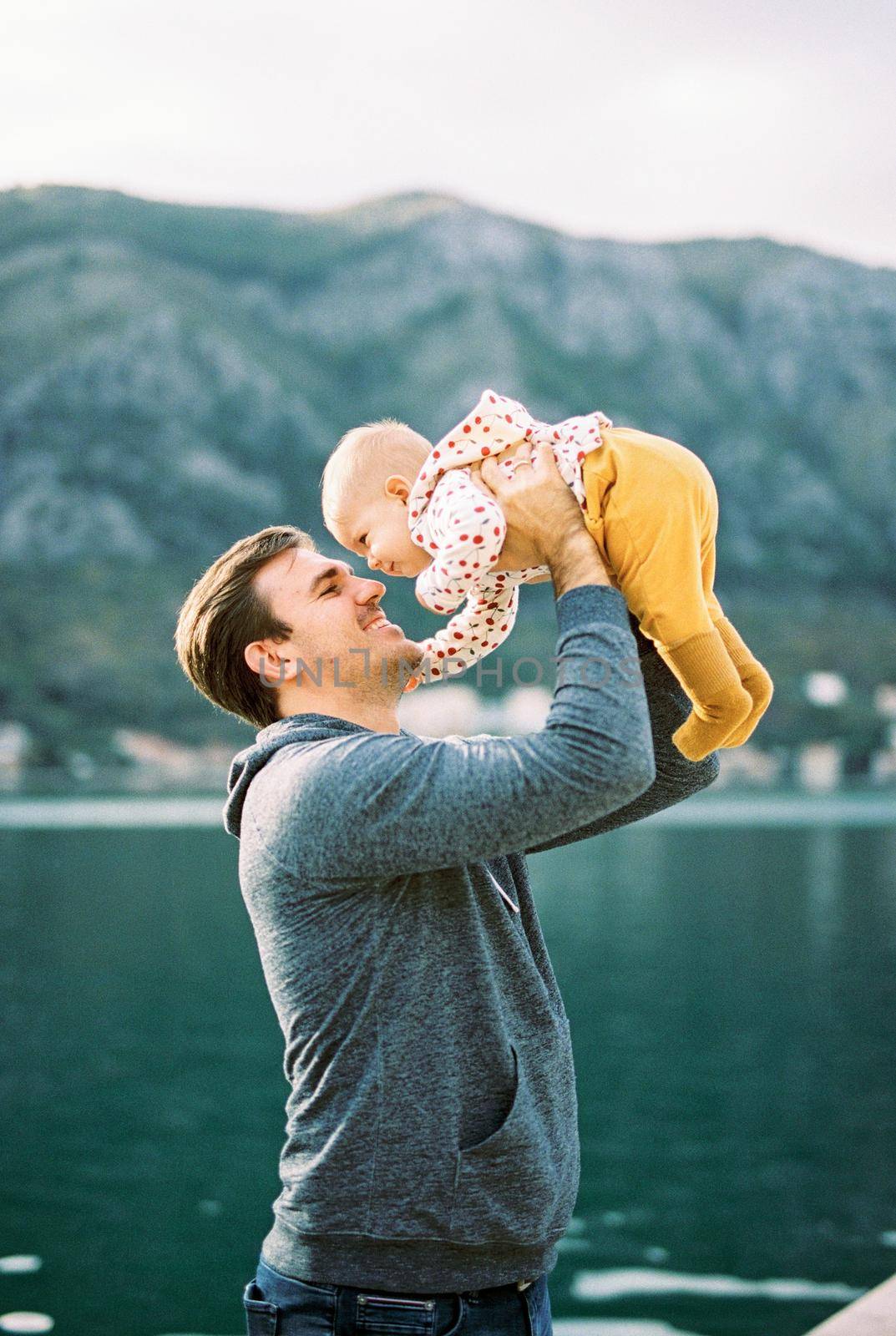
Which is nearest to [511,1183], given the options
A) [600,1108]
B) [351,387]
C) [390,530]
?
A: [390,530]

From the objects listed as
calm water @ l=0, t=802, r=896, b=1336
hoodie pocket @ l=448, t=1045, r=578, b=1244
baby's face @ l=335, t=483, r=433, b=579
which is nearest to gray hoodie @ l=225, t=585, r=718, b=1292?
hoodie pocket @ l=448, t=1045, r=578, b=1244

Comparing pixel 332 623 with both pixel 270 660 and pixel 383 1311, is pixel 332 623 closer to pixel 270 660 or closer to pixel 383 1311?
pixel 270 660

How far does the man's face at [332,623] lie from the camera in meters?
1.67

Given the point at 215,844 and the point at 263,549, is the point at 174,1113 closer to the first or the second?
the point at 263,549

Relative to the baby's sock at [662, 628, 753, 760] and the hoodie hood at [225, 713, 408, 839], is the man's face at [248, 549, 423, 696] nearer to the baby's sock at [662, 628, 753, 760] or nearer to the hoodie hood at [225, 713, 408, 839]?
the hoodie hood at [225, 713, 408, 839]

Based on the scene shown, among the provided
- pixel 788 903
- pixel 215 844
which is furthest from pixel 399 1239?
pixel 215 844

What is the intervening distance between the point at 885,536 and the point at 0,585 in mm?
59560

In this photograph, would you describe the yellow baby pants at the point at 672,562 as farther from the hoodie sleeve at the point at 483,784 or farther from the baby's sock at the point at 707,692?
the hoodie sleeve at the point at 483,784

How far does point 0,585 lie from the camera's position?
3162 inches

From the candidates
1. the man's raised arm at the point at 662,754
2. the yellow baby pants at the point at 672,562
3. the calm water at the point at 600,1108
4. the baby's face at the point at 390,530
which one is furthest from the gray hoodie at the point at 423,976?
the calm water at the point at 600,1108

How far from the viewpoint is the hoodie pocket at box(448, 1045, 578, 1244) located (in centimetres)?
142

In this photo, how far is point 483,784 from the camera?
1369 mm

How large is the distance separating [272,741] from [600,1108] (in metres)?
16.4

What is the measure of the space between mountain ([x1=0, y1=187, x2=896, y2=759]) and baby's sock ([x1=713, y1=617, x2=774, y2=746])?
71.5 meters
